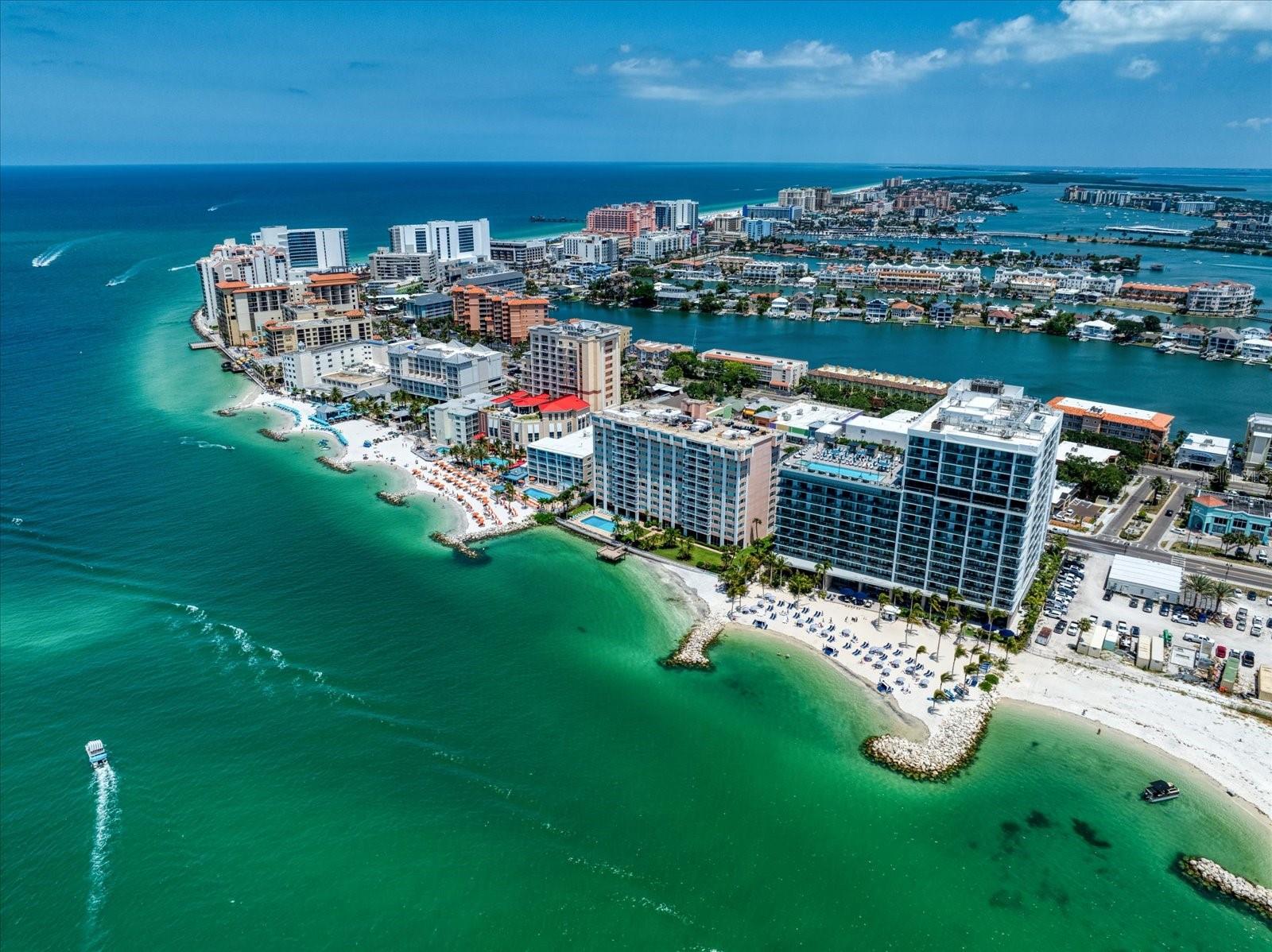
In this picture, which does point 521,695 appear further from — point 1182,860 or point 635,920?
point 1182,860

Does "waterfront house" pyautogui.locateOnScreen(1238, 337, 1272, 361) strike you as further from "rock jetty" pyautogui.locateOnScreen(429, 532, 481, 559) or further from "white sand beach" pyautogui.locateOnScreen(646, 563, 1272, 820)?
"rock jetty" pyautogui.locateOnScreen(429, 532, 481, 559)

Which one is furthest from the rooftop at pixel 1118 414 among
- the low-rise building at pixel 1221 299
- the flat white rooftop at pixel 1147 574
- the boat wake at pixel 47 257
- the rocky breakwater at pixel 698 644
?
the boat wake at pixel 47 257

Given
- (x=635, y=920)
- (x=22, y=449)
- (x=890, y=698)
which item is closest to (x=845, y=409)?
(x=890, y=698)

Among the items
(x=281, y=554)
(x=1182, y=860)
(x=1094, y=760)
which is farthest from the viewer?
(x=281, y=554)

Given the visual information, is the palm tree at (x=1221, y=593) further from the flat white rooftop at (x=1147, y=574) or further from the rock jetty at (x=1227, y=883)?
the rock jetty at (x=1227, y=883)

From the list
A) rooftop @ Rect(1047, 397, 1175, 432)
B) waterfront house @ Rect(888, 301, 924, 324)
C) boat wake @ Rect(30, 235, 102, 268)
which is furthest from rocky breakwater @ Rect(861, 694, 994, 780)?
boat wake @ Rect(30, 235, 102, 268)
